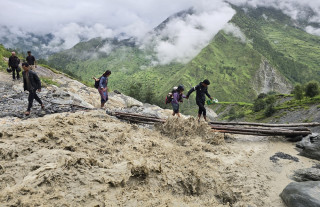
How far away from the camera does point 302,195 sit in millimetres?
4660

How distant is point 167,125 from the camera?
31.3ft

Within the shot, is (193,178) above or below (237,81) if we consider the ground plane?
below

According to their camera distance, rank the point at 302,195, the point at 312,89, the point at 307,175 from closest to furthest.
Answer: the point at 302,195 → the point at 307,175 → the point at 312,89

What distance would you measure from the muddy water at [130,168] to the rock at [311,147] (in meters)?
0.49

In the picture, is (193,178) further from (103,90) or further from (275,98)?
(275,98)

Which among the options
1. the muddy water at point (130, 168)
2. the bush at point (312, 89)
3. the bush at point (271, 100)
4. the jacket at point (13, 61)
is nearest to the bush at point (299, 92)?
the bush at point (312, 89)

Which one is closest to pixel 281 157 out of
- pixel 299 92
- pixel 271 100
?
pixel 299 92

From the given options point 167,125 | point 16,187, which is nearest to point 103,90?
point 167,125

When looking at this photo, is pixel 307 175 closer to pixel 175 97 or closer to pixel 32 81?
pixel 175 97

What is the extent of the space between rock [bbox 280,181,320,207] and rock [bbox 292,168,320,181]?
1.00 meters

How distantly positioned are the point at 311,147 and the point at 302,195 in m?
4.01

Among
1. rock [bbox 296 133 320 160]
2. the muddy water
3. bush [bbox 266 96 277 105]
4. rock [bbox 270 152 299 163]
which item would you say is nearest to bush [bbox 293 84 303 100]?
bush [bbox 266 96 277 105]

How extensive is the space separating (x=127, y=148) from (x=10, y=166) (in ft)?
10.7

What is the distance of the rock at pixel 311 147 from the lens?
25.0 feet
